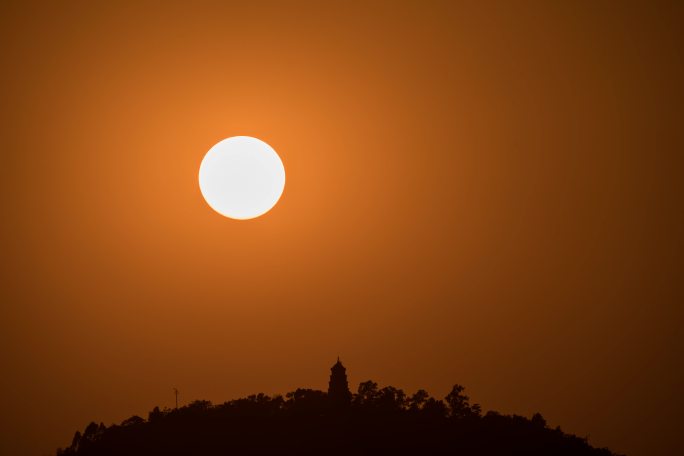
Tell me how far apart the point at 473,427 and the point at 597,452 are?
58.7ft

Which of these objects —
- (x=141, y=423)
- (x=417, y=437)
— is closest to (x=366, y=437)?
(x=417, y=437)

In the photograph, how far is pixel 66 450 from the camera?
165750mm

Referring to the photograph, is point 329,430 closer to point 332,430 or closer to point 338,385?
point 332,430

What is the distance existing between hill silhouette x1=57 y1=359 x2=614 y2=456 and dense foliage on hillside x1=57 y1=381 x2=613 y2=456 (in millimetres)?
139

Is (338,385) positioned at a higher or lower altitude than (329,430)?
higher

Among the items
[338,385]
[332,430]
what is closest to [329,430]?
[332,430]

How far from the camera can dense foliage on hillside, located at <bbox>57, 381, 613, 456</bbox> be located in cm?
15475

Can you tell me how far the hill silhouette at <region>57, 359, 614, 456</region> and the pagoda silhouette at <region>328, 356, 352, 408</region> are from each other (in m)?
0.19

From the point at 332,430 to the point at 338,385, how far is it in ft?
47.1

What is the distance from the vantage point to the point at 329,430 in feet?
518

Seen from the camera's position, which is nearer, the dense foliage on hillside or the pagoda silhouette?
the dense foliage on hillside

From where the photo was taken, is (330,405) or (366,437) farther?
(330,405)

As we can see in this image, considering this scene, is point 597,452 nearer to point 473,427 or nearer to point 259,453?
point 473,427

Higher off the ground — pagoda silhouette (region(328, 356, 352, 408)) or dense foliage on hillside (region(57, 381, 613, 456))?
pagoda silhouette (region(328, 356, 352, 408))
